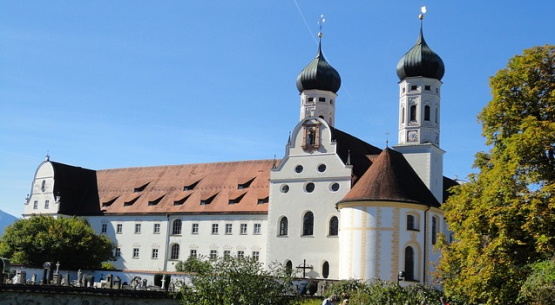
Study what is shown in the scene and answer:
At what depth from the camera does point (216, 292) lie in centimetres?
2264

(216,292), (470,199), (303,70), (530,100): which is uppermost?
(303,70)

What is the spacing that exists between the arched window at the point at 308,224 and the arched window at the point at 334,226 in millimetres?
1486

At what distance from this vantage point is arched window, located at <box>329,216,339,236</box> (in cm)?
5309

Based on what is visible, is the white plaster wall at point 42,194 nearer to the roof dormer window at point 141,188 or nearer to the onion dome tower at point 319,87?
the roof dormer window at point 141,188

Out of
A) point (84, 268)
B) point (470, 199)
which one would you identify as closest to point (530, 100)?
point (470, 199)

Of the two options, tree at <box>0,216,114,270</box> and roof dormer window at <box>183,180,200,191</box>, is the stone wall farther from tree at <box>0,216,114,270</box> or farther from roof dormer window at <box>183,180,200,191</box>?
roof dormer window at <box>183,180,200,191</box>

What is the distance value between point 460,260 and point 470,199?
7.63 feet

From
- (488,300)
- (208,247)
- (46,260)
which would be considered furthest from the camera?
(208,247)

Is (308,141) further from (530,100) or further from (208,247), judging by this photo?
(530,100)

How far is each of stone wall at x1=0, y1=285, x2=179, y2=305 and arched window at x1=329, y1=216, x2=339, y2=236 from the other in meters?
21.9

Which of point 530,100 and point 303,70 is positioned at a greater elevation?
point 303,70

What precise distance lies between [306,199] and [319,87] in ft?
45.5

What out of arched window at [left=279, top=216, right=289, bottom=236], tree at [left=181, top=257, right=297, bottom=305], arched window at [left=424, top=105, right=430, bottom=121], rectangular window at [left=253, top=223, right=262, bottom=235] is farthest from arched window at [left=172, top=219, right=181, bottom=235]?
tree at [left=181, top=257, right=297, bottom=305]

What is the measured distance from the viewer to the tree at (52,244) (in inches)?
2074
